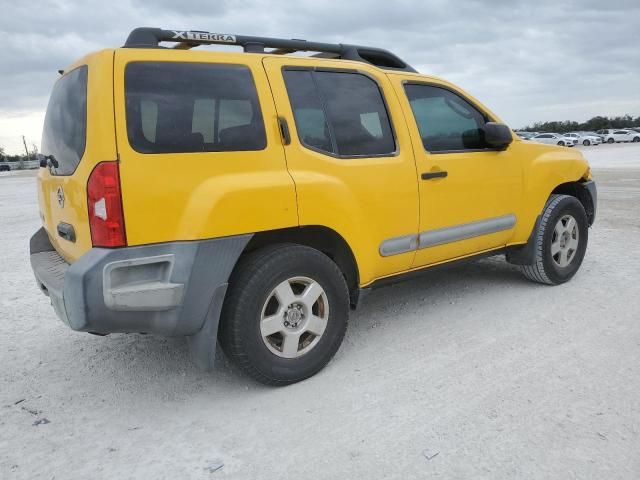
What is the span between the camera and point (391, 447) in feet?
7.71

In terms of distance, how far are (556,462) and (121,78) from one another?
8.54 ft

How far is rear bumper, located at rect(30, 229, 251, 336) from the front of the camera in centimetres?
240

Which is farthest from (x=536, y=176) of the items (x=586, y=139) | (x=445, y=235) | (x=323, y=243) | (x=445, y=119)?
(x=586, y=139)

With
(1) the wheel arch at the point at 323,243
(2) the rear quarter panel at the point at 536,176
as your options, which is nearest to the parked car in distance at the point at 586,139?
(2) the rear quarter panel at the point at 536,176

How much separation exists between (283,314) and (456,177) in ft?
5.53

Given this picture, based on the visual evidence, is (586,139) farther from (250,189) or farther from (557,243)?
(250,189)

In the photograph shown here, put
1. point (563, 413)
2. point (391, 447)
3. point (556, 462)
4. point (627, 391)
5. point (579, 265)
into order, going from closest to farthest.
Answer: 1. point (556, 462)
2. point (391, 447)
3. point (563, 413)
4. point (627, 391)
5. point (579, 265)

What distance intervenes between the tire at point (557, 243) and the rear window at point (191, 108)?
278 cm

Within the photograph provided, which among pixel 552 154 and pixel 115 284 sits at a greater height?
pixel 552 154

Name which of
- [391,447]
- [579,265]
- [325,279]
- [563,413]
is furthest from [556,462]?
[579,265]

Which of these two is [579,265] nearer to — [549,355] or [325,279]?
[549,355]

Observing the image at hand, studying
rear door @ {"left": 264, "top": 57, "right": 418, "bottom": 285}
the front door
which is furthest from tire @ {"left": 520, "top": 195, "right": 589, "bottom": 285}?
rear door @ {"left": 264, "top": 57, "right": 418, "bottom": 285}

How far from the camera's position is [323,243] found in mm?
3213

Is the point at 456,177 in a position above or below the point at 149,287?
above
